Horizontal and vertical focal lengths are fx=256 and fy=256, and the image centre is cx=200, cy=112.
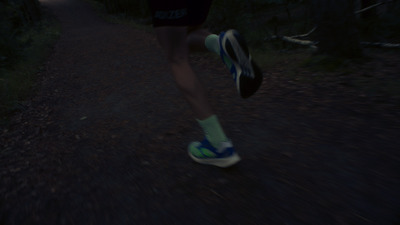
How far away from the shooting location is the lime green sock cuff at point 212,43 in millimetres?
1745

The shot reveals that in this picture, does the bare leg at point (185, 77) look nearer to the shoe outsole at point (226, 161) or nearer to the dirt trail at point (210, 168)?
the shoe outsole at point (226, 161)

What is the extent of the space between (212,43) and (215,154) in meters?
0.76

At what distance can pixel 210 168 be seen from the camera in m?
1.72

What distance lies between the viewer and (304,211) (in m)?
1.25

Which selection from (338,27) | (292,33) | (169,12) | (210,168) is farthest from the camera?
(292,33)

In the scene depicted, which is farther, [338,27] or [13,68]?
[13,68]

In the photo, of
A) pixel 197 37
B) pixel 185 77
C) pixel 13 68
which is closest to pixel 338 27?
pixel 197 37

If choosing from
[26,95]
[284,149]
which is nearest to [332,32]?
[284,149]

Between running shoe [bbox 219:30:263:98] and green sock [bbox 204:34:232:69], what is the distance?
0.03 metres

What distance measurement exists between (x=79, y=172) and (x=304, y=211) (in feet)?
5.28

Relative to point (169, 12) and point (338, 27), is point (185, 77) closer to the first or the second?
point (169, 12)

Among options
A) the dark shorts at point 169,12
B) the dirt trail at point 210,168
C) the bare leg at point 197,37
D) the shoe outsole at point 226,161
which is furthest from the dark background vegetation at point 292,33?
the dark shorts at point 169,12

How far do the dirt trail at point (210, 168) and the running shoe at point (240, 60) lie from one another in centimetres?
51

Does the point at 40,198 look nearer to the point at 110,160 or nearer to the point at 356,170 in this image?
the point at 110,160
